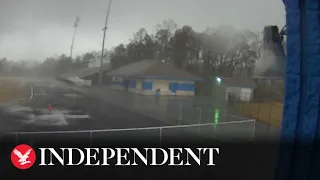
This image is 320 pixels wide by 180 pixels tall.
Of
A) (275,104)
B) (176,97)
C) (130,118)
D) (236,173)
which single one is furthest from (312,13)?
(130,118)

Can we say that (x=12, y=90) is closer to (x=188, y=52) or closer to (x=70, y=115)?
(x=70, y=115)

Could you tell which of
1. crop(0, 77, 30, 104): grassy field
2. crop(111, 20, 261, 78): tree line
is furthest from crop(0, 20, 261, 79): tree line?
crop(0, 77, 30, 104): grassy field

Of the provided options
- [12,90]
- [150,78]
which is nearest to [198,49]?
[150,78]

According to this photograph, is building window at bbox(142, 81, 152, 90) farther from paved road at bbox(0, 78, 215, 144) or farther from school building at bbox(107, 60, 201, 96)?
paved road at bbox(0, 78, 215, 144)

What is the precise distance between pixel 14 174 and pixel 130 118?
28.2 inches

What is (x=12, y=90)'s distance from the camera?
173 centimetres

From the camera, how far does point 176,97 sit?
6.44 ft

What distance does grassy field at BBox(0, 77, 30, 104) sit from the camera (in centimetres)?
171

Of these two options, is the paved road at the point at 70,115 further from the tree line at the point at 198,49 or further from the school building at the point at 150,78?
the tree line at the point at 198,49

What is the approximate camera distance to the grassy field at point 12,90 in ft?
5.62

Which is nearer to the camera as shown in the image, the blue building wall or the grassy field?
the grassy field

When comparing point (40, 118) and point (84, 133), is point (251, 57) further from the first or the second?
point (40, 118)

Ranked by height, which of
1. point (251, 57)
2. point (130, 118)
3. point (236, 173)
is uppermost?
point (251, 57)

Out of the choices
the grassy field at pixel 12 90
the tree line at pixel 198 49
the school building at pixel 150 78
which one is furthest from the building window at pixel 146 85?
the grassy field at pixel 12 90
